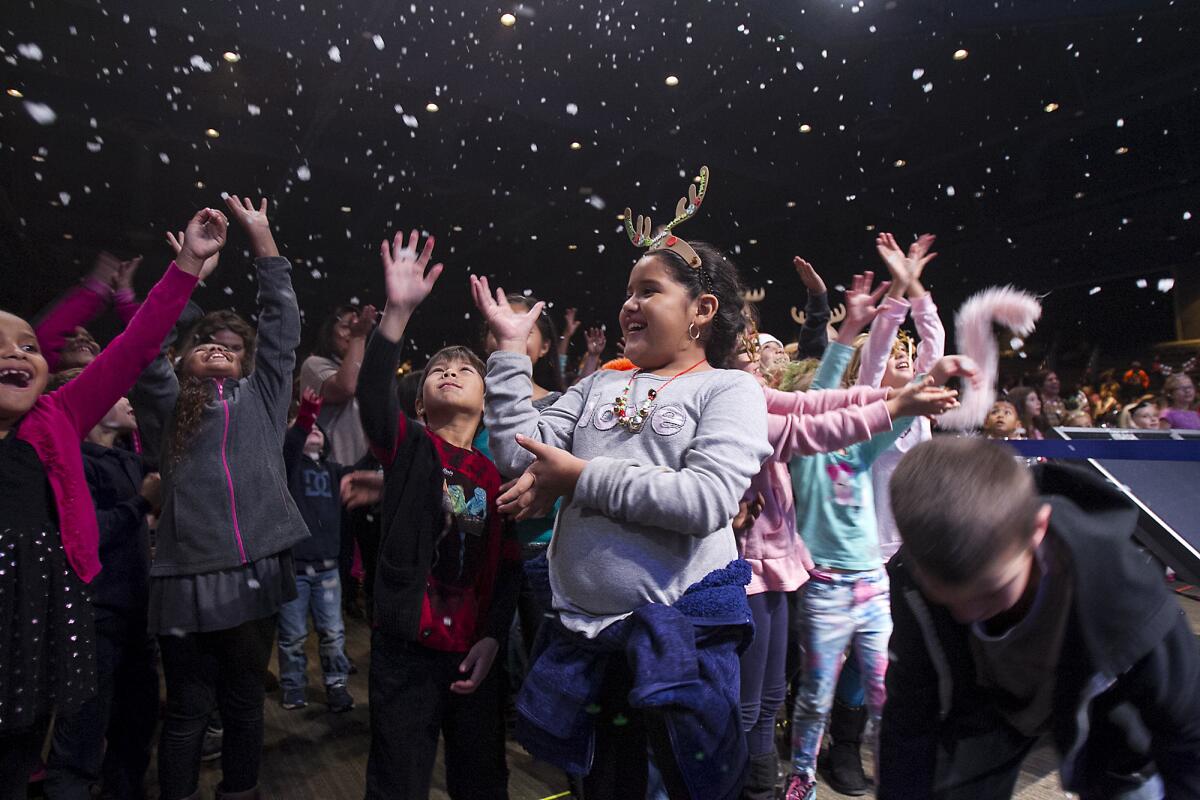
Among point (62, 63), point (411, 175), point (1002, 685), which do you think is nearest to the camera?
point (1002, 685)

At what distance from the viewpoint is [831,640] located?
71.9 inches

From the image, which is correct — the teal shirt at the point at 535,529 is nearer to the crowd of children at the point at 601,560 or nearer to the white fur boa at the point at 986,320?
the crowd of children at the point at 601,560

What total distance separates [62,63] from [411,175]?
2.61 metres

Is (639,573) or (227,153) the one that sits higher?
(227,153)

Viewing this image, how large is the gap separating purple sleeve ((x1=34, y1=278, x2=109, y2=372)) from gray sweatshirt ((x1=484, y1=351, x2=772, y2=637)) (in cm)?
138

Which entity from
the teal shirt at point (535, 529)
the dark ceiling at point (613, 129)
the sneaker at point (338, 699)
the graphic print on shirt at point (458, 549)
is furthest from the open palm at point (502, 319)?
the dark ceiling at point (613, 129)

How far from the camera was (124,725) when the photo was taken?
1.82 meters

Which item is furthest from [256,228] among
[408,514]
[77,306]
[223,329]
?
[408,514]

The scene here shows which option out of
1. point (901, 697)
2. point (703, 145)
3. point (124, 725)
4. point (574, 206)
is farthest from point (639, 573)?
point (574, 206)

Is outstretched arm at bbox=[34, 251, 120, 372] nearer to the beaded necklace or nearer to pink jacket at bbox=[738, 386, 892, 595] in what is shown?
the beaded necklace

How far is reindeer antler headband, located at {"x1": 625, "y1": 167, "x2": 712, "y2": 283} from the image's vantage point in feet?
4.17

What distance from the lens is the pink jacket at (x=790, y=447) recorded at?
1355 millimetres

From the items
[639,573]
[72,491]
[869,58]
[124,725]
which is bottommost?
[124,725]

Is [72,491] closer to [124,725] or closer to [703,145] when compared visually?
[124,725]
